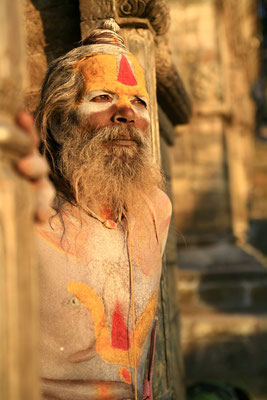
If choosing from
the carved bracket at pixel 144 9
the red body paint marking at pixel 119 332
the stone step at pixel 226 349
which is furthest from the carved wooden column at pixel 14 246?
the stone step at pixel 226 349

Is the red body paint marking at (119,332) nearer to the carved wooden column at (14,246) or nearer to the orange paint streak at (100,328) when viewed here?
the orange paint streak at (100,328)

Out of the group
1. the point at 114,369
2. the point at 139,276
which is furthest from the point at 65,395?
the point at 139,276

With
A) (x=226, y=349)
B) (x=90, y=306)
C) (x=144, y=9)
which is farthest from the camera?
(x=226, y=349)

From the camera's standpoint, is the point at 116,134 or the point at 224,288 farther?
the point at 224,288

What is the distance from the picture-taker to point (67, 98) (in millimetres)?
2098

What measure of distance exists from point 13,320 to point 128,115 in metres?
1.22

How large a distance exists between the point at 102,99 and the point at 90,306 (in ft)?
2.64

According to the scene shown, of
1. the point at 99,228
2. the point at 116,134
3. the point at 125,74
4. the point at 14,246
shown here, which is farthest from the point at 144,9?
the point at 14,246

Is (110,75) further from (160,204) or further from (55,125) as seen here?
(160,204)

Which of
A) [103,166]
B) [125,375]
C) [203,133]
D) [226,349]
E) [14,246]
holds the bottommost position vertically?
[226,349]

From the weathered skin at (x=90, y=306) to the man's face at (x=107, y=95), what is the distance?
370 mm

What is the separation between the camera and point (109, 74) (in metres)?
2.07

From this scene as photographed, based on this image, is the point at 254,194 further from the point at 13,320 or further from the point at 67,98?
the point at 13,320

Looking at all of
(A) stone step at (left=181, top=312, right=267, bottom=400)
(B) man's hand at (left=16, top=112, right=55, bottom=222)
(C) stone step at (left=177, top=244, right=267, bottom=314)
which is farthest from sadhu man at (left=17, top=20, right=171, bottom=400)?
(C) stone step at (left=177, top=244, right=267, bottom=314)
